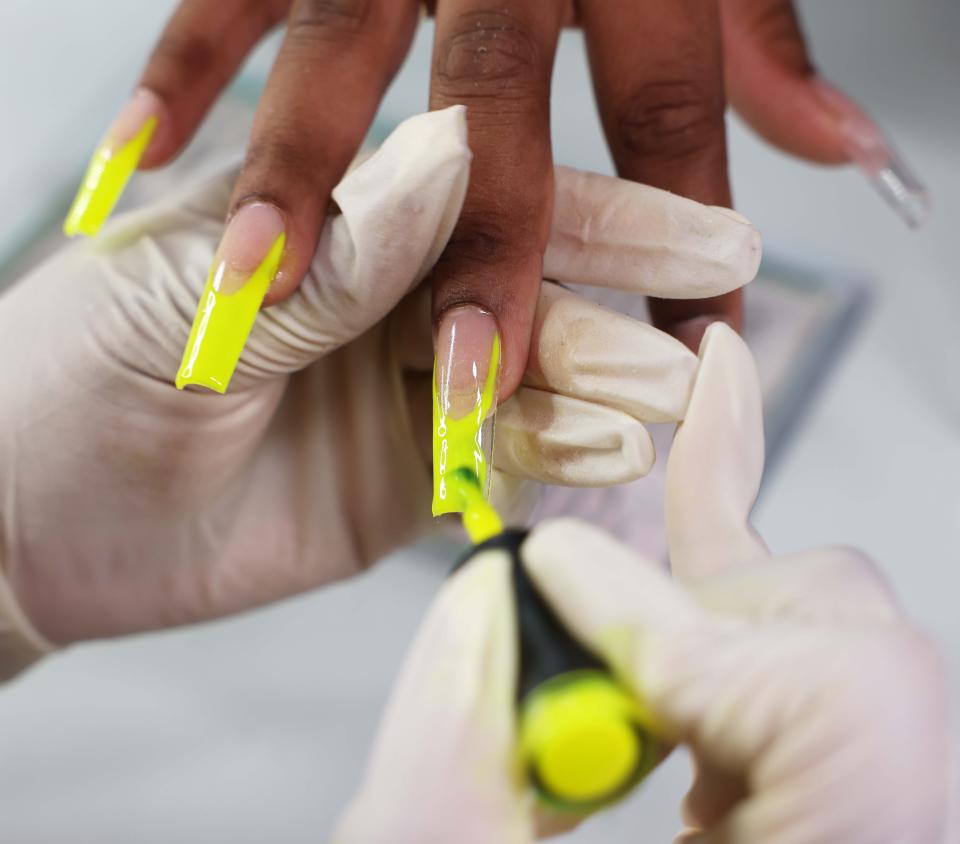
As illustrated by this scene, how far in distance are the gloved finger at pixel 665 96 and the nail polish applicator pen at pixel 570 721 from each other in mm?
289

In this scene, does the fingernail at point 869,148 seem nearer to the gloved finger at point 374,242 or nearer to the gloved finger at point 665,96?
the gloved finger at point 665,96

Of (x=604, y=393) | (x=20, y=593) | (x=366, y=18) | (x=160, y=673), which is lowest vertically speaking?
(x=160, y=673)

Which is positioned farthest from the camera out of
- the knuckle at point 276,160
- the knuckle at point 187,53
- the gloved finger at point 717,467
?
the knuckle at point 187,53

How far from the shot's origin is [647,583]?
0.29 m

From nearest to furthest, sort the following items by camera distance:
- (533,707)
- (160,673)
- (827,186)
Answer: (533,707) → (160,673) → (827,186)

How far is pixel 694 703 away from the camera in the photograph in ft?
0.95

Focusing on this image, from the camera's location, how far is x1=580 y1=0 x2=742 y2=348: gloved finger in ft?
1.90

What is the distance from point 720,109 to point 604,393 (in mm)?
245

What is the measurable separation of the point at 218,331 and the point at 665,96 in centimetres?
31

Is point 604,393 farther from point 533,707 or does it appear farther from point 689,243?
point 533,707

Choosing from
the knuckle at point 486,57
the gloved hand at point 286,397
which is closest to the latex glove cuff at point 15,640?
the gloved hand at point 286,397

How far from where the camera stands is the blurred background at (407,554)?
0.72 meters

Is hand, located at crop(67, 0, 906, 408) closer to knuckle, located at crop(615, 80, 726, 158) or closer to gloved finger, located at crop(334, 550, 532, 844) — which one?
knuckle, located at crop(615, 80, 726, 158)

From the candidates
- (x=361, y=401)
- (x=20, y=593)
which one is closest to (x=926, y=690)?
(x=361, y=401)
